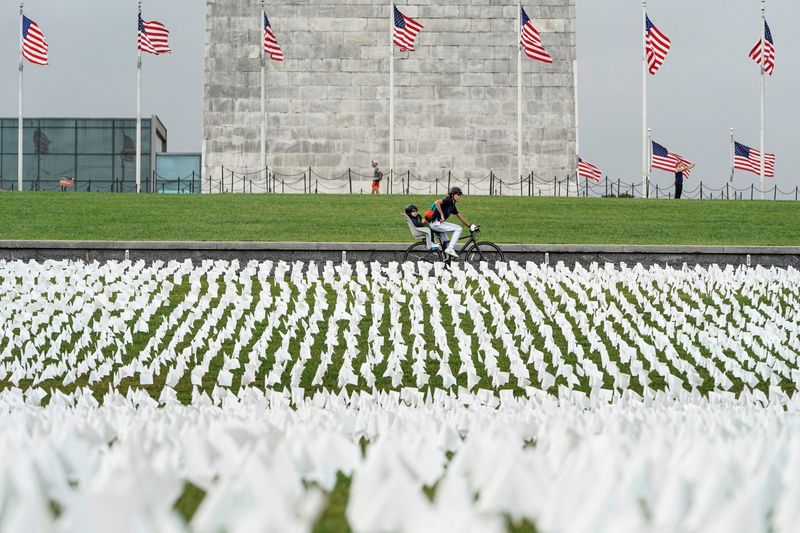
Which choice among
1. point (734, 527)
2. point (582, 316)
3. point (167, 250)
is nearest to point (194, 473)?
point (734, 527)

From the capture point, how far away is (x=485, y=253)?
55.7 feet

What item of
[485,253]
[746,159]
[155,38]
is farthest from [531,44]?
[485,253]

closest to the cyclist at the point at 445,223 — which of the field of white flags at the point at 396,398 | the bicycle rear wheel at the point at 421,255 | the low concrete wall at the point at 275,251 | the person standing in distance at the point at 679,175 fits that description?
the bicycle rear wheel at the point at 421,255

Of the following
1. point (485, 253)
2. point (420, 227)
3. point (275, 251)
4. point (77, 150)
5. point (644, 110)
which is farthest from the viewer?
point (77, 150)

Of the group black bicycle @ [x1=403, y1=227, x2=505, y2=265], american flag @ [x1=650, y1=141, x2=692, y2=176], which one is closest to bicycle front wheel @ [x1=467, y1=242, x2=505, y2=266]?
black bicycle @ [x1=403, y1=227, x2=505, y2=265]

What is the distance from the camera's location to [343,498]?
3012mm

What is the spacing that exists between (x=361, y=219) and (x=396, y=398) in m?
16.5

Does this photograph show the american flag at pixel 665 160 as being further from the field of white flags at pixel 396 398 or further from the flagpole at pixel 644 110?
the field of white flags at pixel 396 398

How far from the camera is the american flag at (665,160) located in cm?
3275

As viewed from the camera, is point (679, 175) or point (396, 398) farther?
point (679, 175)

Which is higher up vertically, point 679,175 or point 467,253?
point 679,175

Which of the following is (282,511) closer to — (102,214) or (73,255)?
(73,255)

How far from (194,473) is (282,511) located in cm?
112

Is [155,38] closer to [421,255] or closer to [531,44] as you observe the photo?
[531,44]
